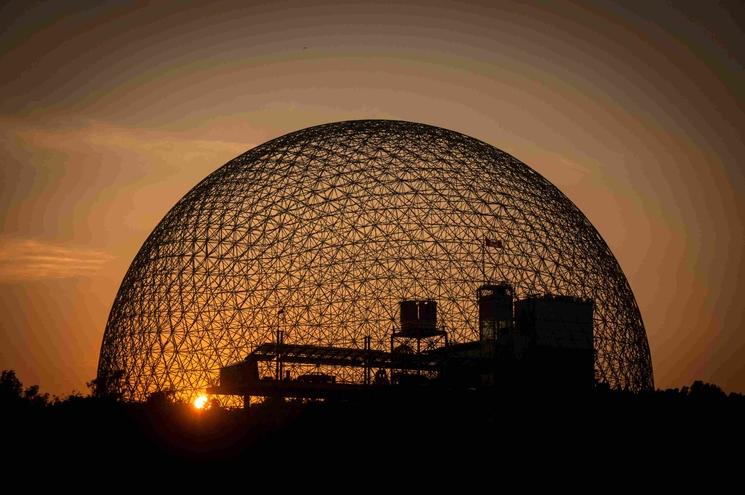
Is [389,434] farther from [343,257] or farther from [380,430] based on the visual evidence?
[343,257]

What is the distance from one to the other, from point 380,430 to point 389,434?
2.42ft

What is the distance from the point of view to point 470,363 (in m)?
48.3

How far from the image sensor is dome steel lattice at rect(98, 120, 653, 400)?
4919cm

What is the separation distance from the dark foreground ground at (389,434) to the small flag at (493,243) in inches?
322

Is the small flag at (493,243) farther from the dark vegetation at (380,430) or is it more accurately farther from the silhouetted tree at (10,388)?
the silhouetted tree at (10,388)

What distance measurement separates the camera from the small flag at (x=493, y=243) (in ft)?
165

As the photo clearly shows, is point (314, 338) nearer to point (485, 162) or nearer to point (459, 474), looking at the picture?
point (485, 162)

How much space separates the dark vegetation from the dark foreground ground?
0.16 ft

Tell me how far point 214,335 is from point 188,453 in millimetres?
14791

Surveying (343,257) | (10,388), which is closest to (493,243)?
(343,257)

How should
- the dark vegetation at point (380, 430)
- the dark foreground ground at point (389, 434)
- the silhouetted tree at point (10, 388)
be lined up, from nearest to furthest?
the dark foreground ground at point (389, 434) < the dark vegetation at point (380, 430) < the silhouetted tree at point (10, 388)

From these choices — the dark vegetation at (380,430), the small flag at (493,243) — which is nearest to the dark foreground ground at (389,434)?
the dark vegetation at (380,430)

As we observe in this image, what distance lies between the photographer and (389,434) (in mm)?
38219

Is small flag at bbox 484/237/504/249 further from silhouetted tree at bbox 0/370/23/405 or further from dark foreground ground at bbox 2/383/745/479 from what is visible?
silhouetted tree at bbox 0/370/23/405
